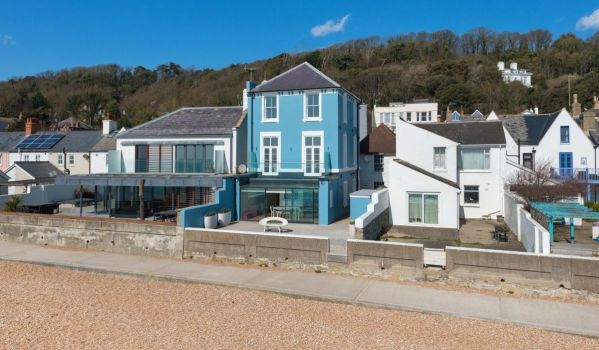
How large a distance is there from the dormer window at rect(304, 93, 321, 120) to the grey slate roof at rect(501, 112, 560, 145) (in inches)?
764

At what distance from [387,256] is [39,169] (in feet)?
108

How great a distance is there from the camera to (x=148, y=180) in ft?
68.0

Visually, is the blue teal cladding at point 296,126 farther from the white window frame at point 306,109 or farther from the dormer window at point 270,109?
the dormer window at point 270,109

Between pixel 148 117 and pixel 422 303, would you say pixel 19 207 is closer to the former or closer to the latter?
pixel 422 303

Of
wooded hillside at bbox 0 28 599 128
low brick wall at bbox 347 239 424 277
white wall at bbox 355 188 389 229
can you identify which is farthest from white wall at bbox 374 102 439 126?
low brick wall at bbox 347 239 424 277

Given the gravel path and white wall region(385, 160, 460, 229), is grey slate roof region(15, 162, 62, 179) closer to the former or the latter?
the gravel path

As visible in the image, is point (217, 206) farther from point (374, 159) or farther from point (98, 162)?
point (98, 162)

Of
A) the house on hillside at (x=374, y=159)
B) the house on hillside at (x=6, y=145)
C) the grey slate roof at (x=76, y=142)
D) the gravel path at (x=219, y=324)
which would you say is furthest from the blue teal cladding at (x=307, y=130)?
the house on hillside at (x=6, y=145)

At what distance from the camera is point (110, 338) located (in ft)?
26.7

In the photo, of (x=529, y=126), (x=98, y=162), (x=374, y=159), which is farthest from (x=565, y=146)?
(x=98, y=162)

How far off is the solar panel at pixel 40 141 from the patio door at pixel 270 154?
88.6 feet

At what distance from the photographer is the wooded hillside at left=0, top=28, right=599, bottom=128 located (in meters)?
73.1

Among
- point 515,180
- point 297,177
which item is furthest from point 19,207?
point 515,180

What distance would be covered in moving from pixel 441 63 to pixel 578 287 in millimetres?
84280
